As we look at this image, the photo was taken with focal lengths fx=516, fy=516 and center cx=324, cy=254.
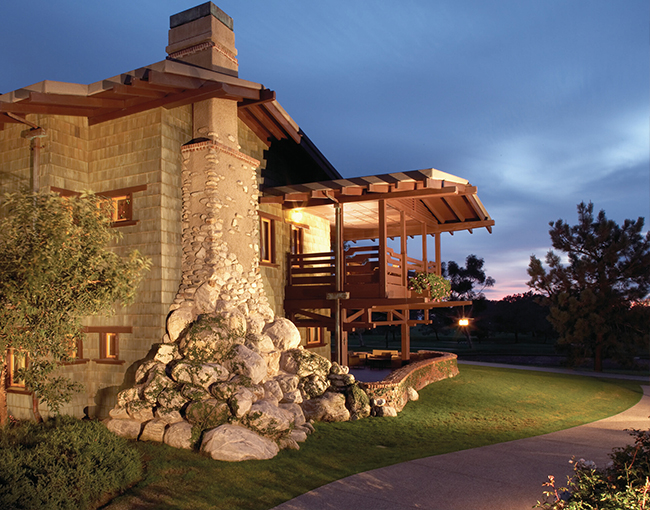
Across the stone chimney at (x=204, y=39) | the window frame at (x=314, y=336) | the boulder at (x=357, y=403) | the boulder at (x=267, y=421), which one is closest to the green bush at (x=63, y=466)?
the boulder at (x=267, y=421)

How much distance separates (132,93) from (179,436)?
735cm

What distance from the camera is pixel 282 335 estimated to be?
1276 cm

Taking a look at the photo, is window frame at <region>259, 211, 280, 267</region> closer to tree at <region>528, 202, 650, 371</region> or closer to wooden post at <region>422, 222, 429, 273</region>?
wooden post at <region>422, 222, 429, 273</region>

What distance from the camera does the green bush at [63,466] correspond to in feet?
20.6

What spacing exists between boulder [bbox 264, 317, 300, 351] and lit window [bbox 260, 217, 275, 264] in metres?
2.65

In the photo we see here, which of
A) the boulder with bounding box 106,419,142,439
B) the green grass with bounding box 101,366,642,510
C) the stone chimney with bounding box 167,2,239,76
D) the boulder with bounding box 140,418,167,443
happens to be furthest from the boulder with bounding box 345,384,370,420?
the stone chimney with bounding box 167,2,239,76

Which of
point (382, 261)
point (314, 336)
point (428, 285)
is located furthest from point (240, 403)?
point (428, 285)

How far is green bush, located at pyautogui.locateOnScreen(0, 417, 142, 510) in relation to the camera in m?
6.29

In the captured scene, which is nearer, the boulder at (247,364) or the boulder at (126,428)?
the boulder at (126,428)

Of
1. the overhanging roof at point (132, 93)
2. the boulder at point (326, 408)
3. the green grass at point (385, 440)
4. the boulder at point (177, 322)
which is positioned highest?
the overhanging roof at point (132, 93)

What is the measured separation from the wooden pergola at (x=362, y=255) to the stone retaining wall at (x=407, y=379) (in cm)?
173

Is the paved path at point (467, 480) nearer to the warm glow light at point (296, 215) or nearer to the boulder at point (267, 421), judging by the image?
the boulder at point (267, 421)

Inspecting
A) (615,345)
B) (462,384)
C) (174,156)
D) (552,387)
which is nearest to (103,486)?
(174,156)

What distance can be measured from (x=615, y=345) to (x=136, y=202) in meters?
24.2
